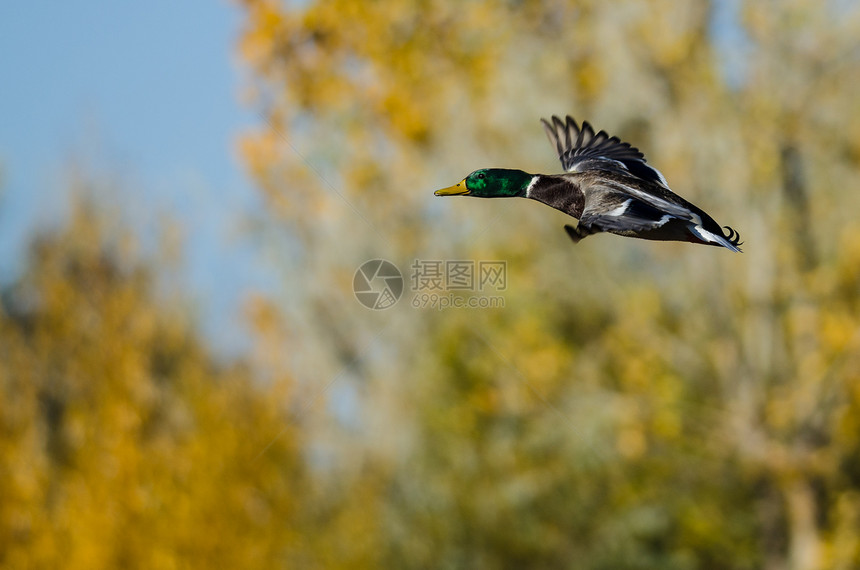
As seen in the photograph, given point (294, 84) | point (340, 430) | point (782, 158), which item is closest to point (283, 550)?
point (340, 430)

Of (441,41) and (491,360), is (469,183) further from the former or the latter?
(491,360)

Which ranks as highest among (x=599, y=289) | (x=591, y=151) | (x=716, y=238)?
(x=599, y=289)

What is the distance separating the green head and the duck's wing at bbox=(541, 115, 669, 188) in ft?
0.27

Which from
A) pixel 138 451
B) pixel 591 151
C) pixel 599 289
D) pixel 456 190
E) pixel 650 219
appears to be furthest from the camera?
pixel 599 289

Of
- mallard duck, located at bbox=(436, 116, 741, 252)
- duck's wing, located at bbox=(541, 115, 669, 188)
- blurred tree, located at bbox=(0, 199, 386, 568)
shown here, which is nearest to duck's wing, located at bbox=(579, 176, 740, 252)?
mallard duck, located at bbox=(436, 116, 741, 252)

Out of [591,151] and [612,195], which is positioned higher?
[591,151]

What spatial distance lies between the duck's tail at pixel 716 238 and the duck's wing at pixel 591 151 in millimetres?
153

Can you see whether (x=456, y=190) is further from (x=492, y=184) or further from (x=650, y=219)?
(x=650, y=219)

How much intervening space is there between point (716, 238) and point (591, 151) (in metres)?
0.40

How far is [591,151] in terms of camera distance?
894 mm

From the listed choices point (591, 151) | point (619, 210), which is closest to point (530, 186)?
point (619, 210)

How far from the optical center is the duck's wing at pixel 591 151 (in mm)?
738

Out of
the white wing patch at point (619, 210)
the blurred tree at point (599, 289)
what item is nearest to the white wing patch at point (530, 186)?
the white wing patch at point (619, 210)

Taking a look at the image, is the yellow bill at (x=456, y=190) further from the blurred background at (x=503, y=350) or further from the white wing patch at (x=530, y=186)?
the blurred background at (x=503, y=350)
